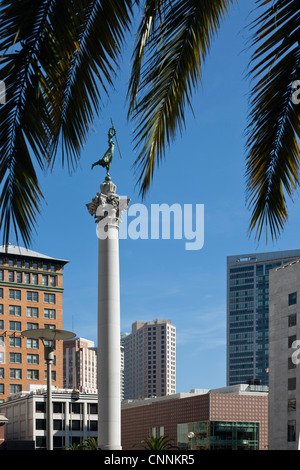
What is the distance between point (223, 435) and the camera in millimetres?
140375

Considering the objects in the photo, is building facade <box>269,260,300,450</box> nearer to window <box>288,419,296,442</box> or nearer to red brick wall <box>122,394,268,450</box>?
window <box>288,419,296,442</box>

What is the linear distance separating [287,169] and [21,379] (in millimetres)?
138836

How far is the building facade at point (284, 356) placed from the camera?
113500mm

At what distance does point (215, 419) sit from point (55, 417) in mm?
30052

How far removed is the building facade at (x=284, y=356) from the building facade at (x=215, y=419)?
20653mm

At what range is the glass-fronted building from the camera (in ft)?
458

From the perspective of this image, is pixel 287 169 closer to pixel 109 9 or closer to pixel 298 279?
pixel 109 9

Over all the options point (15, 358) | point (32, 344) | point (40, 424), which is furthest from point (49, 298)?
point (40, 424)

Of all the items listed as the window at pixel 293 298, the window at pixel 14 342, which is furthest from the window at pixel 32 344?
the window at pixel 293 298

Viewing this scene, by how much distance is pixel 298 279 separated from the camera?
374 feet

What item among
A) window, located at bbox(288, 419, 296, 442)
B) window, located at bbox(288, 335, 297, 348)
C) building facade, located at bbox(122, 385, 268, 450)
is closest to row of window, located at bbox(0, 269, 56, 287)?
building facade, located at bbox(122, 385, 268, 450)

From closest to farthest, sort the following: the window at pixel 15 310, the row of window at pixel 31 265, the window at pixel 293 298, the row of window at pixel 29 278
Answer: the window at pixel 293 298
the window at pixel 15 310
the row of window at pixel 29 278
the row of window at pixel 31 265

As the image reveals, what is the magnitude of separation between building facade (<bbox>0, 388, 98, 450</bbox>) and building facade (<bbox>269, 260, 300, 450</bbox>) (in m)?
30.7

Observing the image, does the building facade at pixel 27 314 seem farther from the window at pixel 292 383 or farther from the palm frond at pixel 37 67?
the palm frond at pixel 37 67
